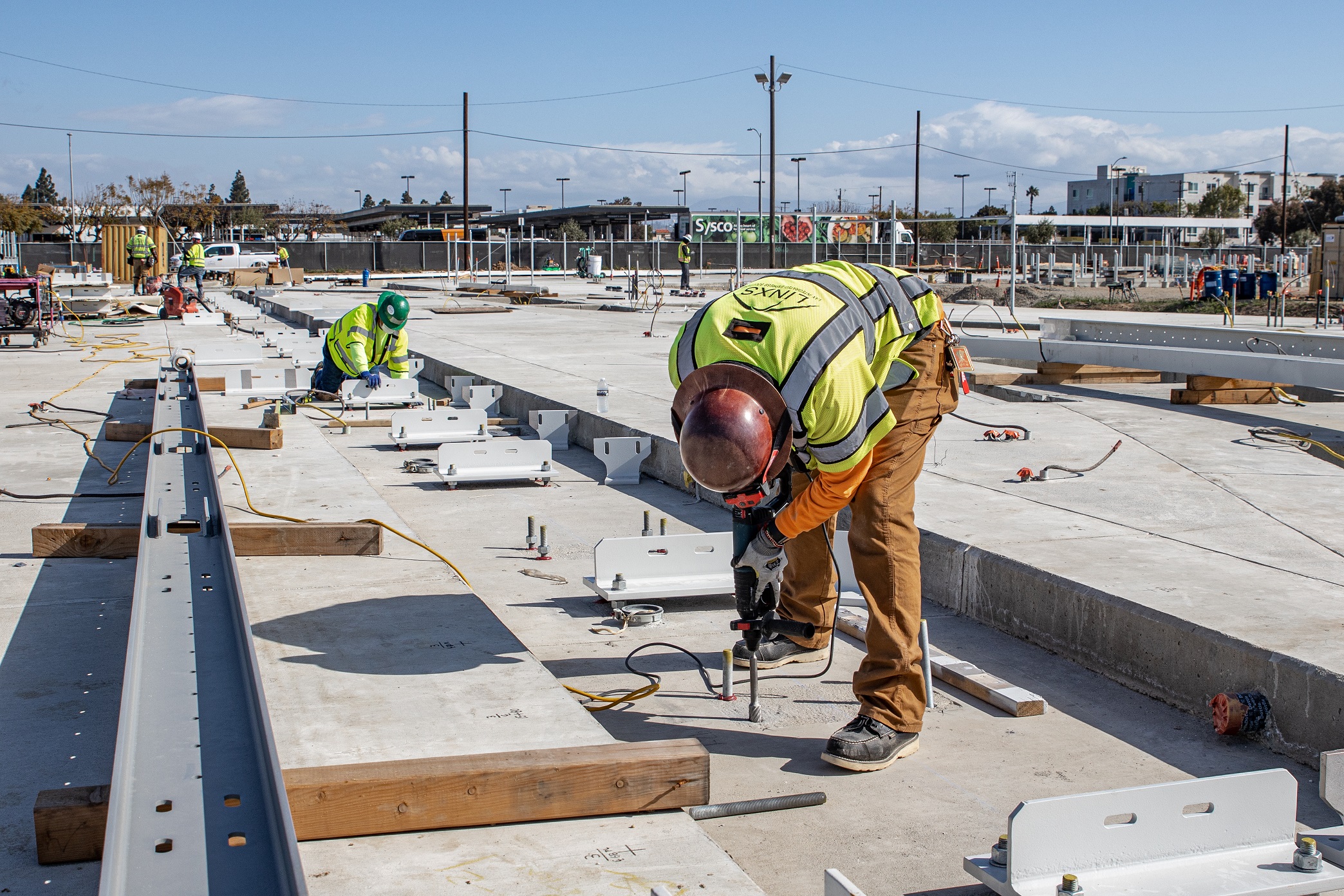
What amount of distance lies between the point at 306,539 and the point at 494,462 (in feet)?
9.85

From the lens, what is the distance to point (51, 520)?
7.74 m

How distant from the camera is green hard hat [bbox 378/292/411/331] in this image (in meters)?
11.6

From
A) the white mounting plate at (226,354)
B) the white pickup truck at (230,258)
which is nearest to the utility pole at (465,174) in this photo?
the white pickup truck at (230,258)

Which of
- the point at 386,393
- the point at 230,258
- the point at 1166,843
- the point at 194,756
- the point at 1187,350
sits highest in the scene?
the point at 230,258

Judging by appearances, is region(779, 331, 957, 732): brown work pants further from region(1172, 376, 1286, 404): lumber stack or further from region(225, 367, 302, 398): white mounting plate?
region(225, 367, 302, 398): white mounting plate

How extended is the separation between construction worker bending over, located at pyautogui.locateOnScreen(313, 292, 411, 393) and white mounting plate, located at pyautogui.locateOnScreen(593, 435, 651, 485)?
3.33 metres

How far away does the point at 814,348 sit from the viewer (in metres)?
3.73

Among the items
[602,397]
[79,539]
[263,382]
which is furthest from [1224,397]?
[79,539]

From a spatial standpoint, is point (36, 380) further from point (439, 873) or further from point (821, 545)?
point (439, 873)

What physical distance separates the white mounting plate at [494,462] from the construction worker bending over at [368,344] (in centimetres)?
301

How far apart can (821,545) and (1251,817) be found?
2.14m

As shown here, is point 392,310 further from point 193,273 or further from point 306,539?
point 193,273

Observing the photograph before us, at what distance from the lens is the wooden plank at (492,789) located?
3.18 m

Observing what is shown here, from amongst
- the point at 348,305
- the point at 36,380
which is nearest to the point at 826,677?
the point at 36,380
